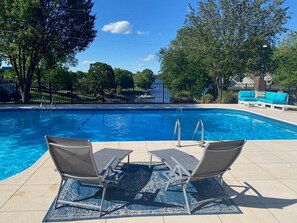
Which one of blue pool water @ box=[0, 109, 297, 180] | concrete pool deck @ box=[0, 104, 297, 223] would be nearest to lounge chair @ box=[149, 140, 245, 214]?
concrete pool deck @ box=[0, 104, 297, 223]

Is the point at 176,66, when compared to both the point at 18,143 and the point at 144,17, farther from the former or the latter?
the point at 18,143

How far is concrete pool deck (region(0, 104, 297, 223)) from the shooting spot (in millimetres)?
2648

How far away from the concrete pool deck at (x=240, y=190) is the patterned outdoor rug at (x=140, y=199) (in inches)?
4.8

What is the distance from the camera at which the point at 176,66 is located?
17.9 meters

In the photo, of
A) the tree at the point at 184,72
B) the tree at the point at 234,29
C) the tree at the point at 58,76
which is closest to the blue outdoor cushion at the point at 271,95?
the tree at the point at 234,29

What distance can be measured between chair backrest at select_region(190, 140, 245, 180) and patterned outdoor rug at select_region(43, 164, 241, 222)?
0.44 metres

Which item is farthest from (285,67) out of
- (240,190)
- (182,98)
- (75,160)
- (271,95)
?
(75,160)

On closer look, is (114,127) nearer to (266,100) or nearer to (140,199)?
(140,199)

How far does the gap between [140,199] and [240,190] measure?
150 centimetres

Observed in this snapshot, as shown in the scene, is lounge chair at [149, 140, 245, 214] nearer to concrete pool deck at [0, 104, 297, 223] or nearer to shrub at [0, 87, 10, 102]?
concrete pool deck at [0, 104, 297, 223]

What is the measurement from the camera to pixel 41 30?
1252 centimetres

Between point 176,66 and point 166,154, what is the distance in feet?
48.3

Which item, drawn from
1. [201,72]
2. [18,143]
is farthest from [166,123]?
[201,72]

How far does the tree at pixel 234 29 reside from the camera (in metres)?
14.3
